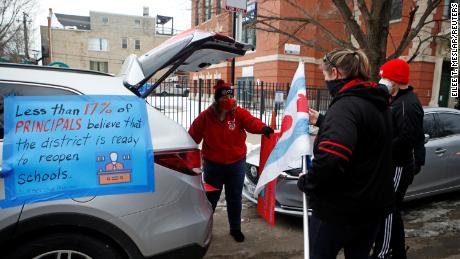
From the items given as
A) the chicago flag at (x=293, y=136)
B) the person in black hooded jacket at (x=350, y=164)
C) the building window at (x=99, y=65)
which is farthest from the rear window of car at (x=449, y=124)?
the building window at (x=99, y=65)

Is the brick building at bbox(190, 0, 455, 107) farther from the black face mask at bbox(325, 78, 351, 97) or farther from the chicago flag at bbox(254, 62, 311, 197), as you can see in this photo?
the black face mask at bbox(325, 78, 351, 97)

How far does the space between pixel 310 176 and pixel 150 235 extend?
1.11 metres

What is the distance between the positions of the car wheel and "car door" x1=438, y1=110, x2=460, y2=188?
453 centimetres

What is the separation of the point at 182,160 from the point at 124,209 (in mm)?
496

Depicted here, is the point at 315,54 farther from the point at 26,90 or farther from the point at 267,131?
the point at 26,90

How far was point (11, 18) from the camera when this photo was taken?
18.4 meters

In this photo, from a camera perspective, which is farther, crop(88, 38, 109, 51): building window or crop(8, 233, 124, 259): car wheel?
crop(88, 38, 109, 51): building window

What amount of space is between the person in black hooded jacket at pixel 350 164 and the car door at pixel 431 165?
10.0 ft

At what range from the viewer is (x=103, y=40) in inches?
2088

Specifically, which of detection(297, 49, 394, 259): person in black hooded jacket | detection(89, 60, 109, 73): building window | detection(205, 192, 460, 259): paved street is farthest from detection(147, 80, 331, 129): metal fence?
detection(89, 60, 109, 73): building window

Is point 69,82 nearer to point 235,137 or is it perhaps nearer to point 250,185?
point 235,137

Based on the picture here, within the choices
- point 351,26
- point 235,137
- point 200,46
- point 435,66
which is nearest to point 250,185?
point 235,137

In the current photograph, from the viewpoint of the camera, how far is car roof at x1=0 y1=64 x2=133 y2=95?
225 cm

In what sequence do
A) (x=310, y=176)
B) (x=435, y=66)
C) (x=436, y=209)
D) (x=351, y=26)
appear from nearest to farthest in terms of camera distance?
(x=310, y=176) → (x=436, y=209) → (x=351, y=26) → (x=435, y=66)
